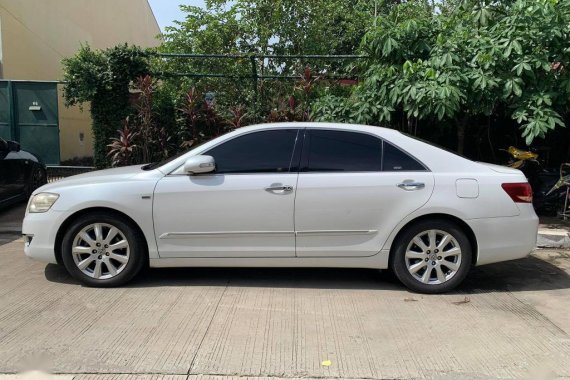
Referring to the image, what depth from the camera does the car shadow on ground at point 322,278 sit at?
5.43 metres

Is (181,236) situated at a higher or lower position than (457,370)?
higher

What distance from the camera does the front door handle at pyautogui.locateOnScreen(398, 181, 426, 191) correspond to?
16.7 ft

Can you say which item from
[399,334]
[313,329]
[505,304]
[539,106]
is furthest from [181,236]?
[539,106]

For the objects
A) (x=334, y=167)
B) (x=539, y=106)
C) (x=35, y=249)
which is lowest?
(x=35, y=249)

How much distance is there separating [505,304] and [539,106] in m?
3.02

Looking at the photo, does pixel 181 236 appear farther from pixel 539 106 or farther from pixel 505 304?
pixel 539 106

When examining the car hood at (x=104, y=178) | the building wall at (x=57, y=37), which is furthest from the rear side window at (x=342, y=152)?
the building wall at (x=57, y=37)

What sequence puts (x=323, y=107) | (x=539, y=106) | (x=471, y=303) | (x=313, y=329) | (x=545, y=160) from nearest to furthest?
(x=313, y=329)
(x=471, y=303)
(x=539, y=106)
(x=323, y=107)
(x=545, y=160)

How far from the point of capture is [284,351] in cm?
395

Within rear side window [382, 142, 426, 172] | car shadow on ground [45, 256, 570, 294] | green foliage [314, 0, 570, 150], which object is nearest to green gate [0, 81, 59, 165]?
car shadow on ground [45, 256, 570, 294]

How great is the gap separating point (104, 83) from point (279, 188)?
213 inches

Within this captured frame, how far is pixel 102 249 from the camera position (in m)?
5.14

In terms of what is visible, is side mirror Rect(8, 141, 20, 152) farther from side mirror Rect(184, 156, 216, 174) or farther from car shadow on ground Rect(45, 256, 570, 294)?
side mirror Rect(184, 156, 216, 174)

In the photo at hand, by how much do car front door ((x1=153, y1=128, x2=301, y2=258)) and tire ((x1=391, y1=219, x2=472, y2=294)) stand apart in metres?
1.08
